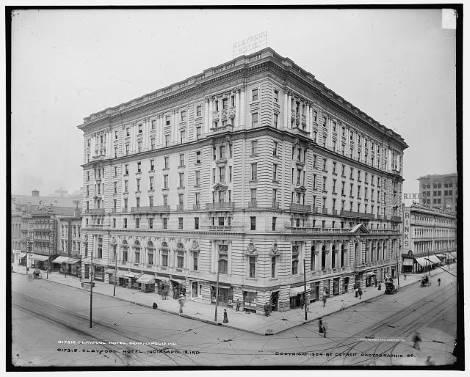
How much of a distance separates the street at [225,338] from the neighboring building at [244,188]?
2520 mm

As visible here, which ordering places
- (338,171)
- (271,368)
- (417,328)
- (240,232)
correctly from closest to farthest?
(271,368) → (417,328) → (240,232) → (338,171)

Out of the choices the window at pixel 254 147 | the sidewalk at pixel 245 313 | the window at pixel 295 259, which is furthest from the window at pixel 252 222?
the sidewalk at pixel 245 313

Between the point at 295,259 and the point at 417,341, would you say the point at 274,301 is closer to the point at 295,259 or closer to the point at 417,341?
the point at 295,259

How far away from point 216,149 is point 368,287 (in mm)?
12572

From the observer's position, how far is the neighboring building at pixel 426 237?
1927cm

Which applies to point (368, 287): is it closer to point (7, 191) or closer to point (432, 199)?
point (432, 199)

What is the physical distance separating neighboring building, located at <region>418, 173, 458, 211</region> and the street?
3811mm

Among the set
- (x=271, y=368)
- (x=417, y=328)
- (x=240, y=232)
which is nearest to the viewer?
(x=271, y=368)

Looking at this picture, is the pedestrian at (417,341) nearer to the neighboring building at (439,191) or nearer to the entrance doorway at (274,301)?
the neighboring building at (439,191)

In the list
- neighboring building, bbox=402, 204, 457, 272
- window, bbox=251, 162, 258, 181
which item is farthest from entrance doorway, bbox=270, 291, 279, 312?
neighboring building, bbox=402, 204, 457, 272

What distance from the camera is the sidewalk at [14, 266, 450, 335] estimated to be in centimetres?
2016

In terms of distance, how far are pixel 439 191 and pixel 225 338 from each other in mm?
13048

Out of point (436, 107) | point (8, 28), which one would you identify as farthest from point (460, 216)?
point (8, 28)

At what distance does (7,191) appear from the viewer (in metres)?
18.8
